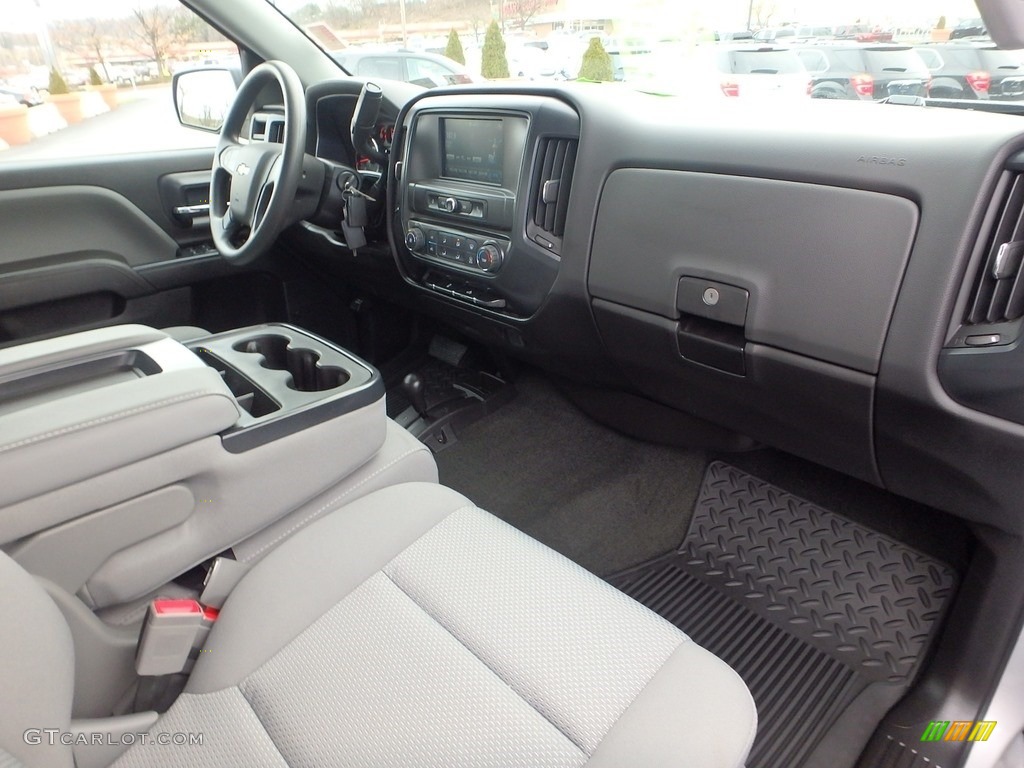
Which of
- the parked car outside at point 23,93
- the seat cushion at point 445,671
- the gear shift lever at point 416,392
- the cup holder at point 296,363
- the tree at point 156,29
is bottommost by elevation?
the gear shift lever at point 416,392

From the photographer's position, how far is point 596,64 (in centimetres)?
173

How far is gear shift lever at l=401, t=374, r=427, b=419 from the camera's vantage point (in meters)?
2.12

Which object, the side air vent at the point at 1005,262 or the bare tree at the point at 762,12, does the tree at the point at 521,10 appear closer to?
the bare tree at the point at 762,12

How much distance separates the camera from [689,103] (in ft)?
4.76

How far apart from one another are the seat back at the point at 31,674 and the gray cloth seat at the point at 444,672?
21 mm

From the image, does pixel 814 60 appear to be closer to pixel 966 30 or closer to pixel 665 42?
pixel 966 30

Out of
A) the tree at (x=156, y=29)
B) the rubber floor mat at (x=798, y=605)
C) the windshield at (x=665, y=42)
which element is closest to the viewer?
the windshield at (x=665, y=42)

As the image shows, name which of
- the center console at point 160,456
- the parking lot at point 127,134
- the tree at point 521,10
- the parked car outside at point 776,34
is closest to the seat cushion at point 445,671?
the center console at point 160,456

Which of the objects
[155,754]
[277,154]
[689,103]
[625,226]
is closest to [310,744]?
[155,754]

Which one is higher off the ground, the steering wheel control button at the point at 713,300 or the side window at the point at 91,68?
the side window at the point at 91,68

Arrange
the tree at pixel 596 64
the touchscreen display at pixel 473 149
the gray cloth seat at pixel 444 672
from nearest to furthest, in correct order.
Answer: the gray cloth seat at pixel 444 672
the touchscreen display at pixel 473 149
the tree at pixel 596 64

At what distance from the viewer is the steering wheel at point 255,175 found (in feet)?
5.39

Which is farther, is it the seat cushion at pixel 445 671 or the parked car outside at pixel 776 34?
the parked car outside at pixel 776 34

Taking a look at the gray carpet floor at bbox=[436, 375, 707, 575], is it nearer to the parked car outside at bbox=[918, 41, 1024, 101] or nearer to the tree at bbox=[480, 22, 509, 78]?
the tree at bbox=[480, 22, 509, 78]
